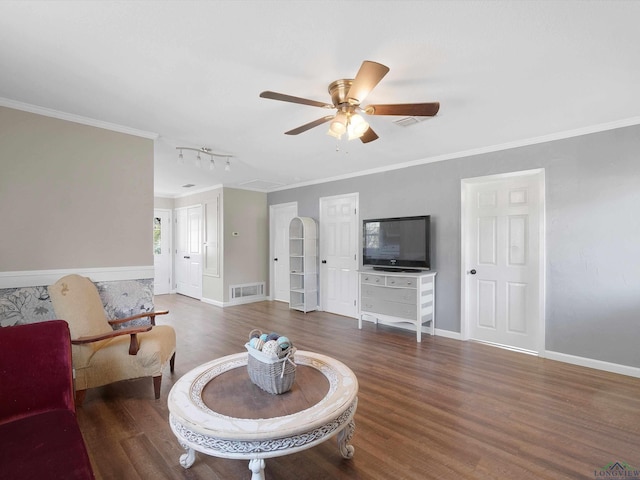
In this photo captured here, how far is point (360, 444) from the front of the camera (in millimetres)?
1961

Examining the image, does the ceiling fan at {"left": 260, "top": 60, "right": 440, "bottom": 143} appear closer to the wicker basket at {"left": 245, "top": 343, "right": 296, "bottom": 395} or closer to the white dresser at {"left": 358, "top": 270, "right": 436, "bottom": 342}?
the wicker basket at {"left": 245, "top": 343, "right": 296, "bottom": 395}

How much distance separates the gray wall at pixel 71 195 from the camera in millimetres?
2627

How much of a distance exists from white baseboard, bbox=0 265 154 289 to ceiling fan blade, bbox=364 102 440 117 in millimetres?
2843

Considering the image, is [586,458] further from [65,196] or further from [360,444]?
[65,196]

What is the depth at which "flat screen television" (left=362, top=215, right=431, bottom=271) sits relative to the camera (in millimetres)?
4242

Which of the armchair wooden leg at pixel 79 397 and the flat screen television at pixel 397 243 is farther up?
the flat screen television at pixel 397 243

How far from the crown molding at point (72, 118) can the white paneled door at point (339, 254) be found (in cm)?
309

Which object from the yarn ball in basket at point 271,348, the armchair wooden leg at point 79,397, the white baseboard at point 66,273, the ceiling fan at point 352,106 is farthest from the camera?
the white baseboard at point 66,273

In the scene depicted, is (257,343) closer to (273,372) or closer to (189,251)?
(273,372)

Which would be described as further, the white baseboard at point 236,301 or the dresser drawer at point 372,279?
the white baseboard at point 236,301

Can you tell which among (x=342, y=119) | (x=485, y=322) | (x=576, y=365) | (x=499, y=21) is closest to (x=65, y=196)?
(x=342, y=119)

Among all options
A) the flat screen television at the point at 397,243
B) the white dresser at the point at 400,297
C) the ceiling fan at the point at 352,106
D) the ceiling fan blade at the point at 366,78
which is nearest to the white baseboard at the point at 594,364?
the white dresser at the point at 400,297

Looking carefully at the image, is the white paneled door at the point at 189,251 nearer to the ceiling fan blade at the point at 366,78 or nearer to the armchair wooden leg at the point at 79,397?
the armchair wooden leg at the point at 79,397

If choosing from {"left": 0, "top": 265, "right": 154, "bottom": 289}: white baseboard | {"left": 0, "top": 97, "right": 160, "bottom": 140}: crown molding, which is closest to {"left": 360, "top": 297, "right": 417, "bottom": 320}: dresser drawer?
{"left": 0, "top": 265, "right": 154, "bottom": 289}: white baseboard
